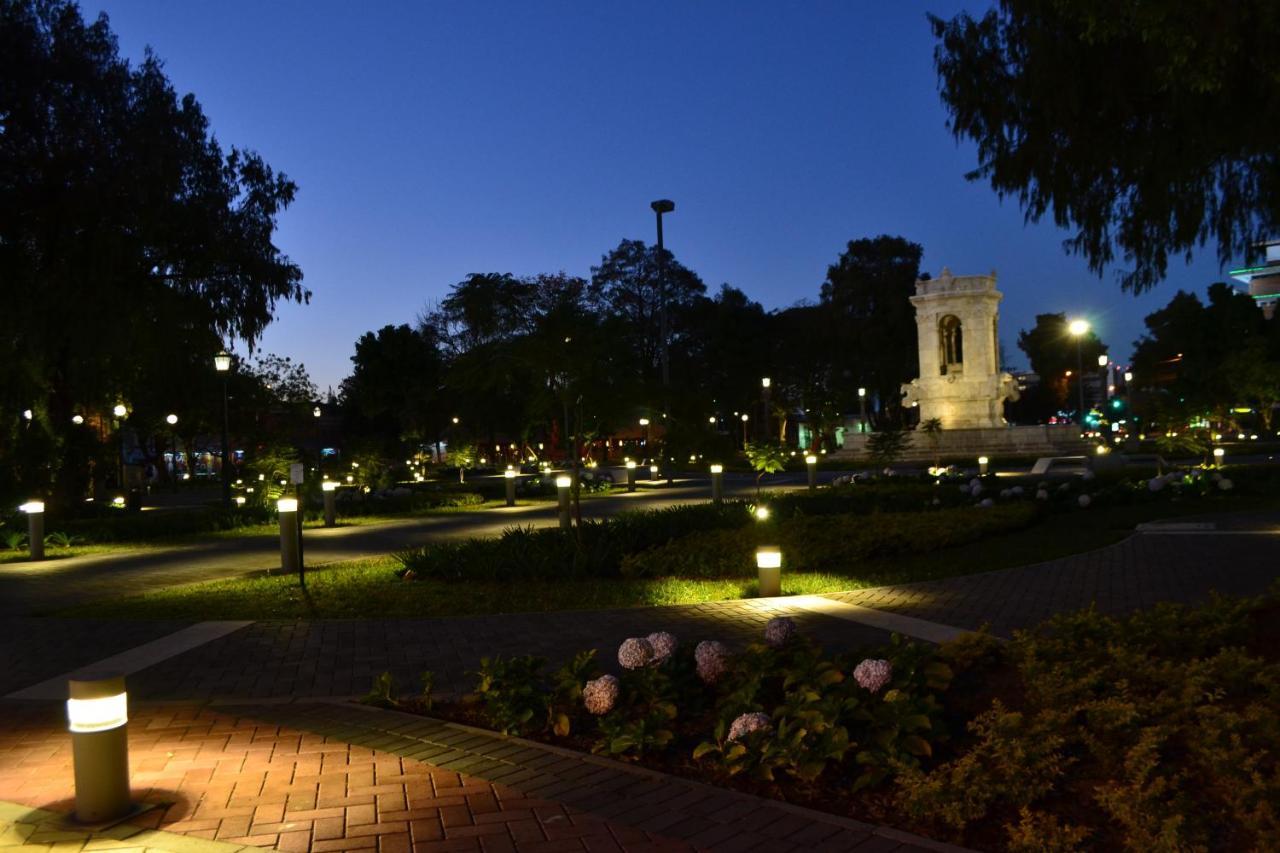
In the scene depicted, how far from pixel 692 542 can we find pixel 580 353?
2.96m

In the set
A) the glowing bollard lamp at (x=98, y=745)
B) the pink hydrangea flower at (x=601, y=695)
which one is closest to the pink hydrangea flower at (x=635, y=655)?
the pink hydrangea flower at (x=601, y=695)

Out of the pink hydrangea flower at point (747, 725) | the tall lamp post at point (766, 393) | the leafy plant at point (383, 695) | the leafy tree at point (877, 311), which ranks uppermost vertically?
the leafy tree at point (877, 311)

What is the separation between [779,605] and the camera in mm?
9680

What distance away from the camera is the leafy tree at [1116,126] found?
6.54 m

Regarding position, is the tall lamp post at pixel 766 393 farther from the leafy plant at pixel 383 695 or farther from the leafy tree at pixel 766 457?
the leafy plant at pixel 383 695

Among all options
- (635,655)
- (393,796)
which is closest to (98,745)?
(393,796)

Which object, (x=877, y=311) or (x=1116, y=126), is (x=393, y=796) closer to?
(x=1116, y=126)

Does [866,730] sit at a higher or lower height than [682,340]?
lower

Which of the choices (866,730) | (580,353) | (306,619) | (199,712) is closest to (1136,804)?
(866,730)

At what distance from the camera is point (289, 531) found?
12.9 meters

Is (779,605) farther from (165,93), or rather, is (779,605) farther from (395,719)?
(165,93)

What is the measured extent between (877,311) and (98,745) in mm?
62954

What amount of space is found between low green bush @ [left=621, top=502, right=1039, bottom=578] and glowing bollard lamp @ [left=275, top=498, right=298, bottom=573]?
424 cm

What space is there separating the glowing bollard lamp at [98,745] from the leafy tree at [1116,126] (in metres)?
6.21
